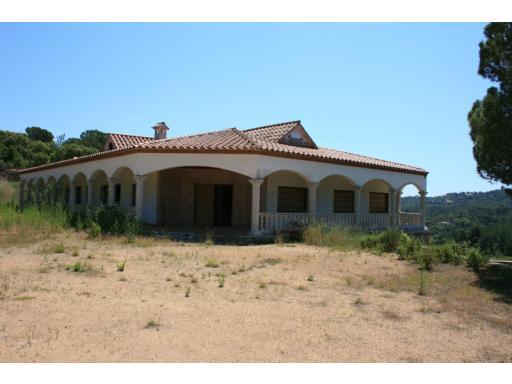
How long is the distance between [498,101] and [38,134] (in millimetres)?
57297

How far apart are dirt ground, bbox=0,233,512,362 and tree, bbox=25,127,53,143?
51.6 m

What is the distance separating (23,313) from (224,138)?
39.6 feet

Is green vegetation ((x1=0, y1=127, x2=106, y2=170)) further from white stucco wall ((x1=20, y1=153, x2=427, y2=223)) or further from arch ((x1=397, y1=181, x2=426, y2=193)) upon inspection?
arch ((x1=397, y1=181, x2=426, y2=193))

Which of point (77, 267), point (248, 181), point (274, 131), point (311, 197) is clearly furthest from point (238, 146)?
point (77, 267)

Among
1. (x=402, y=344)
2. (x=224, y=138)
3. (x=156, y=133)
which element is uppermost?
(x=156, y=133)

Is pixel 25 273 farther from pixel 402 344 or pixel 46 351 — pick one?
pixel 402 344

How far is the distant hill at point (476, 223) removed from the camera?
21.5 metres

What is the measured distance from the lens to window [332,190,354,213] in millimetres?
20109

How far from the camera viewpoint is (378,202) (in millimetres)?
22688

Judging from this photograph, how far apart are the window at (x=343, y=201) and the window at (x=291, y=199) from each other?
226 cm

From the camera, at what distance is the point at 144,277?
7.43 meters

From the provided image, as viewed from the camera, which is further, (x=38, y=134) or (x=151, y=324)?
(x=38, y=134)

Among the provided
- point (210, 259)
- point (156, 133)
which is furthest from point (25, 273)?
point (156, 133)

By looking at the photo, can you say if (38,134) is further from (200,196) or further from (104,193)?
(200,196)
